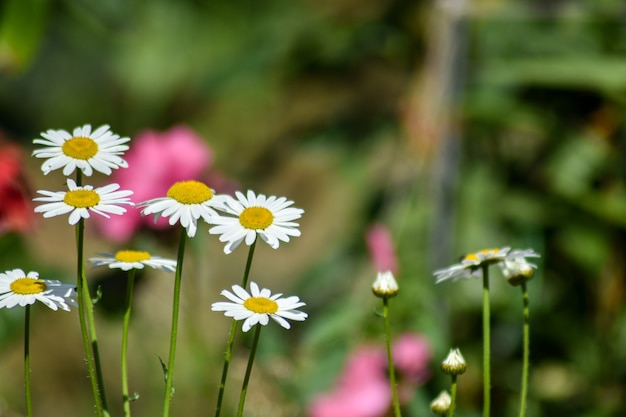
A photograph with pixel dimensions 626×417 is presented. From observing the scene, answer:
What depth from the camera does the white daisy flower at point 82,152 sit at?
1.31ft

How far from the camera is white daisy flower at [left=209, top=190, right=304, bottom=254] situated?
39 cm

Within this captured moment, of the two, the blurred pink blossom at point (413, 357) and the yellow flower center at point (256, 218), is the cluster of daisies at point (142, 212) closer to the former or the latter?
the yellow flower center at point (256, 218)

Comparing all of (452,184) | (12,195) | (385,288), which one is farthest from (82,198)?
(452,184)

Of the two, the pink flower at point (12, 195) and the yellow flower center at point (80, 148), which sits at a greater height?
the pink flower at point (12, 195)

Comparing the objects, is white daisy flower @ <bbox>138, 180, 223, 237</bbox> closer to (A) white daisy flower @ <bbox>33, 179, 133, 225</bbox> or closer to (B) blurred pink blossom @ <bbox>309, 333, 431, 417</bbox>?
(A) white daisy flower @ <bbox>33, 179, 133, 225</bbox>

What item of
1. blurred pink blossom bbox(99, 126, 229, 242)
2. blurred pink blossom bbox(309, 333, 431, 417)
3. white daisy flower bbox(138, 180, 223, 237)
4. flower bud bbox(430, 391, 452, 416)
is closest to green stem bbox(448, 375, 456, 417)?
flower bud bbox(430, 391, 452, 416)

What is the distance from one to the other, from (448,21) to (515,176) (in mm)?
200

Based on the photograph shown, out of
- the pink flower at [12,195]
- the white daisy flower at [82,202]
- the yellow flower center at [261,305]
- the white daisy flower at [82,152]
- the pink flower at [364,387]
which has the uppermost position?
the pink flower at [12,195]

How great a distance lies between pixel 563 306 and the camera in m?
1.19

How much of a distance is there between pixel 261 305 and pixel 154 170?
60cm

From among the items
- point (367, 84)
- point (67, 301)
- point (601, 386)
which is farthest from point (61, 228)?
point (67, 301)

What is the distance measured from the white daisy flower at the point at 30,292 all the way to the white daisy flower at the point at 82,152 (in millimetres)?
45

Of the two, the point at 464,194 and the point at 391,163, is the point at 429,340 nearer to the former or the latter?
the point at 464,194

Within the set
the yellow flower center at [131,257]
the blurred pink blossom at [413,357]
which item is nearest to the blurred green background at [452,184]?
the blurred pink blossom at [413,357]
